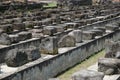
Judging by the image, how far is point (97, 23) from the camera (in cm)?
2320

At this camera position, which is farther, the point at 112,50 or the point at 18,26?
the point at 18,26

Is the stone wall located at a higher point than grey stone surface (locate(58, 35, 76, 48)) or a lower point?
lower

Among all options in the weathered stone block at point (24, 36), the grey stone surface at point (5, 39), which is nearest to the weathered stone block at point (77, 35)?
the weathered stone block at point (24, 36)

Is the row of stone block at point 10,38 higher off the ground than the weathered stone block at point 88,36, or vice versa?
the row of stone block at point 10,38

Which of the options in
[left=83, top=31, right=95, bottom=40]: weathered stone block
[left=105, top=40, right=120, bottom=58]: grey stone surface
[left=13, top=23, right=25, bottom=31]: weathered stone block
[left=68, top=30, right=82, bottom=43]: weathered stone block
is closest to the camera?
[left=105, top=40, right=120, bottom=58]: grey stone surface

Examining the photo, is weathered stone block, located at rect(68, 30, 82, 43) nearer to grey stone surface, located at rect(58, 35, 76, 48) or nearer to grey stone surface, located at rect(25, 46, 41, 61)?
grey stone surface, located at rect(58, 35, 76, 48)

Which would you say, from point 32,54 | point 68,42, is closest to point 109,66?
point 32,54

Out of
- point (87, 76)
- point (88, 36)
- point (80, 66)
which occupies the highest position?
point (87, 76)

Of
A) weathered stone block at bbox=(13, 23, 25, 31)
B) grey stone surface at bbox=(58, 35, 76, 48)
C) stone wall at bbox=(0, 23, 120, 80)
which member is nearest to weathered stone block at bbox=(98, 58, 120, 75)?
stone wall at bbox=(0, 23, 120, 80)

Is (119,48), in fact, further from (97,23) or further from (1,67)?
(97,23)

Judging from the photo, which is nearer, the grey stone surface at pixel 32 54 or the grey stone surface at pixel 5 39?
the grey stone surface at pixel 32 54

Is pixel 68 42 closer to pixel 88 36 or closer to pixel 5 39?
pixel 88 36

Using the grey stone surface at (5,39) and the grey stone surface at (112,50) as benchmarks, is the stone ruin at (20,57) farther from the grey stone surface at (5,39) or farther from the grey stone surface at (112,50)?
the grey stone surface at (112,50)

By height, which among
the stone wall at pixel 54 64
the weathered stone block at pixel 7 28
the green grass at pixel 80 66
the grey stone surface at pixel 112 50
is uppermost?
the grey stone surface at pixel 112 50
